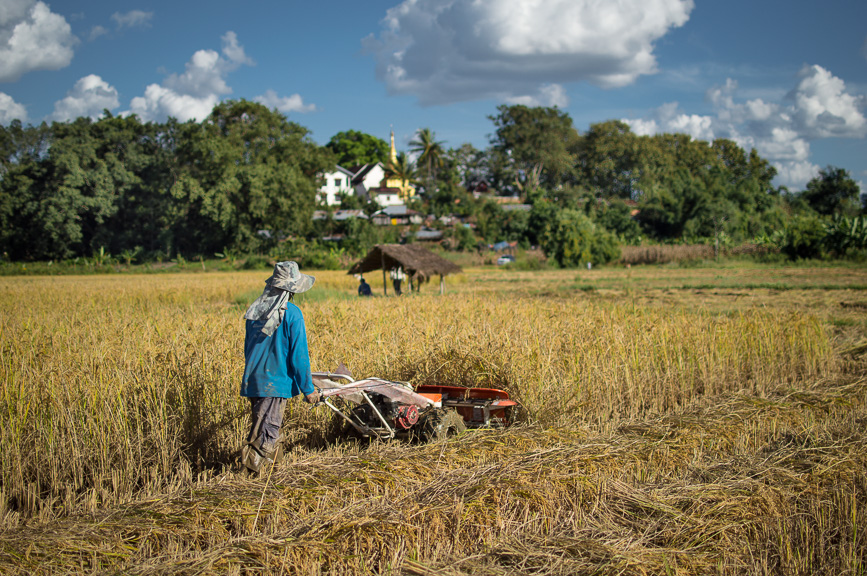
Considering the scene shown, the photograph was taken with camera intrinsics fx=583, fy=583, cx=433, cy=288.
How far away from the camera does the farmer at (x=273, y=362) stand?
352cm

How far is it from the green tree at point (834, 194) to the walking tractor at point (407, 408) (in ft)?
168

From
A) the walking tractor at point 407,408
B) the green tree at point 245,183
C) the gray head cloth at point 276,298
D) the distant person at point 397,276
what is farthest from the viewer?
the green tree at point 245,183

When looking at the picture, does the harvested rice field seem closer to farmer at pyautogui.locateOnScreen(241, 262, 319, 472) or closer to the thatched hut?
farmer at pyautogui.locateOnScreen(241, 262, 319, 472)

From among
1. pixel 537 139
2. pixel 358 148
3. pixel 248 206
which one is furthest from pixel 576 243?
pixel 358 148

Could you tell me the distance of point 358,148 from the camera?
68125mm

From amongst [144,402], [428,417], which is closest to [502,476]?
[428,417]

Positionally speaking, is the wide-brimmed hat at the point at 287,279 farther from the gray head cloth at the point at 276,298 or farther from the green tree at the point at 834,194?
the green tree at the point at 834,194

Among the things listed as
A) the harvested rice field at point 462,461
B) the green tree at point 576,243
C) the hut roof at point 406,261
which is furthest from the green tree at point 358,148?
the harvested rice field at point 462,461

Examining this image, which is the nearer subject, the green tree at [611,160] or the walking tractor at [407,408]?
the walking tractor at [407,408]

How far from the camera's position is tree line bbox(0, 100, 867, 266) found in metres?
33.5

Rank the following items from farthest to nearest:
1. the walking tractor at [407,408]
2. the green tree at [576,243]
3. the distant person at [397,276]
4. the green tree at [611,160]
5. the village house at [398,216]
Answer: the green tree at [611,160] → the village house at [398,216] → the green tree at [576,243] → the distant person at [397,276] → the walking tractor at [407,408]

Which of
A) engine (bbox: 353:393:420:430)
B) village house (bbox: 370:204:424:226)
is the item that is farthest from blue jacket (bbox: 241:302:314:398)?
village house (bbox: 370:204:424:226)

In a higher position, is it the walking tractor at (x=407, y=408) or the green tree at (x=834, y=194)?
the green tree at (x=834, y=194)

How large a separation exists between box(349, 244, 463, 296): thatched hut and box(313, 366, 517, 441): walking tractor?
30.8 ft
